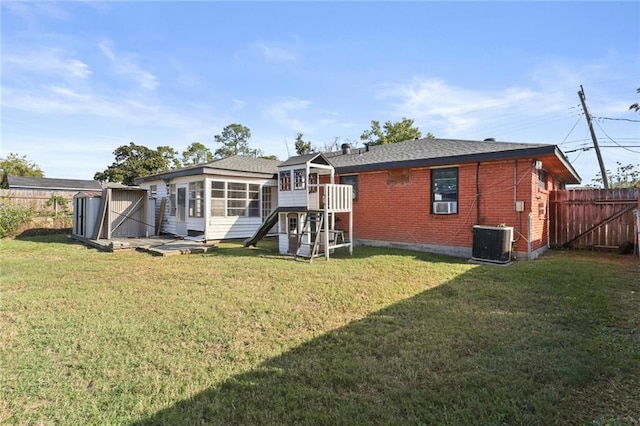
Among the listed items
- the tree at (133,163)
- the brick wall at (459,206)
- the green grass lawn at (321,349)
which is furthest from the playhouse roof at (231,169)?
the tree at (133,163)

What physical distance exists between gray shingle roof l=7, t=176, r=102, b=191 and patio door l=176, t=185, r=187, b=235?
1958 cm

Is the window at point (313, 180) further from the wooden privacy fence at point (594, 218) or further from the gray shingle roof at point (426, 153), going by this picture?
the wooden privacy fence at point (594, 218)

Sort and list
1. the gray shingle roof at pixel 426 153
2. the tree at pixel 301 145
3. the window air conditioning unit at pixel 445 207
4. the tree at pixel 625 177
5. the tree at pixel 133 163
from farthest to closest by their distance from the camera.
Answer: the tree at pixel 133 163
the tree at pixel 301 145
the tree at pixel 625 177
the window air conditioning unit at pixel 445 207
the gray shingle roof at pixel 426 153

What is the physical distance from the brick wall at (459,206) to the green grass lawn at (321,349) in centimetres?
270

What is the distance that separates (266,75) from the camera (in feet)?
53.4

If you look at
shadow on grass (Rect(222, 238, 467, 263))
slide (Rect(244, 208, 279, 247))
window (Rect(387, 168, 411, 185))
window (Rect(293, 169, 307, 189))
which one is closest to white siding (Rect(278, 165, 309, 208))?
window (Rect(293, 169, 307, 189))

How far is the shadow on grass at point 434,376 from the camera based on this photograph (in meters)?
2.39

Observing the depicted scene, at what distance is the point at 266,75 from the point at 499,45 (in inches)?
404

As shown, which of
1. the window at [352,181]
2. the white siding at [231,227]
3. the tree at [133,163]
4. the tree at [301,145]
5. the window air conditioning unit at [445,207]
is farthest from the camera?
the tree at [133,163]

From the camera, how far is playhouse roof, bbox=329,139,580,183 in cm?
845

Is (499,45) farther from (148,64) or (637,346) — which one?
(148,64)

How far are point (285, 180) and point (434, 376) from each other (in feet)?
26.6

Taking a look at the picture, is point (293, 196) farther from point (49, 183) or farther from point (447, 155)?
point (49, 183)

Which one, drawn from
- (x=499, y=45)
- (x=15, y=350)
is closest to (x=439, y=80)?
(x=499, y=45)
